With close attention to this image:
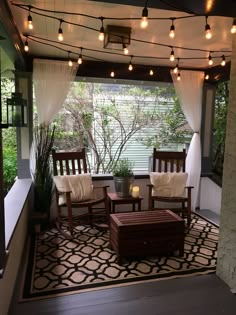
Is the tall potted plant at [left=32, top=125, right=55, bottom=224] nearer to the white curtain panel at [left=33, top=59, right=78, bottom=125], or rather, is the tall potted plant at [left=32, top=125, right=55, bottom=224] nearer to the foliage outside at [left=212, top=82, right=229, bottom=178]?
the white curtain panel at [left=33, top=59, right=78, bottom=125]

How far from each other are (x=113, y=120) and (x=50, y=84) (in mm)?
1315

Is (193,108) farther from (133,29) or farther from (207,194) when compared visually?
(133,29)

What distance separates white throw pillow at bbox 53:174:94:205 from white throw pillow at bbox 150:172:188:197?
0.92 m

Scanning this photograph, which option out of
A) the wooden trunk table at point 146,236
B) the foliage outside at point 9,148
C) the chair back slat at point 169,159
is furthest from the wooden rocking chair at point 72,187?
the chair back slat at point 169,159

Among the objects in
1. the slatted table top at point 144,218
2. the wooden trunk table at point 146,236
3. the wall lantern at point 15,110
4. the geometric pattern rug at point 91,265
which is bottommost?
the geometric pattern rug at point 91,265

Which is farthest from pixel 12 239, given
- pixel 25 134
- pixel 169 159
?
pixel 169 159

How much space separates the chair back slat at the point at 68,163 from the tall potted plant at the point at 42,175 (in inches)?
5.1

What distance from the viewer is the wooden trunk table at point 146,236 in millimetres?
2625

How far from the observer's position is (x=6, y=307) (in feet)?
6.03

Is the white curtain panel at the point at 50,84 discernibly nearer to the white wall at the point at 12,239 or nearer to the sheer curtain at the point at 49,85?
the sheer curtain at the point at 49,85

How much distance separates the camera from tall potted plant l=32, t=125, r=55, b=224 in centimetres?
343

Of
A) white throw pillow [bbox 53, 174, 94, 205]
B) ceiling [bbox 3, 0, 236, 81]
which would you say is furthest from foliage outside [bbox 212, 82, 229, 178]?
white throw pillow [bbox 53, 174, 94, 205]

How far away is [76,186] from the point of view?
3.55 m

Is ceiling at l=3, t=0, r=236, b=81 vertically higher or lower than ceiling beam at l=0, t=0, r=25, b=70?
higher
